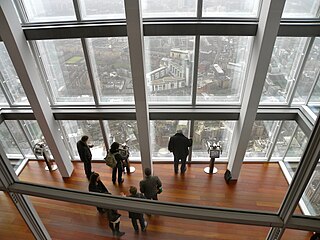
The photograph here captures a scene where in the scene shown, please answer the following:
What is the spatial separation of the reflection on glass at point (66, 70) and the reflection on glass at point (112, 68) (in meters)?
0.25

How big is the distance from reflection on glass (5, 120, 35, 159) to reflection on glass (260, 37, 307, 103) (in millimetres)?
5628

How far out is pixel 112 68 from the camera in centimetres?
530

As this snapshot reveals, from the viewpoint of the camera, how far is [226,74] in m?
5.28

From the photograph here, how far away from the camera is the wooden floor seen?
4.63 m

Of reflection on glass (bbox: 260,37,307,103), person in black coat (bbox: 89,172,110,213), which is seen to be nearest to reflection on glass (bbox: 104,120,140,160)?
person in black coat (bbox: 89,172,110,213)

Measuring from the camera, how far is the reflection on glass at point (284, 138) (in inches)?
231

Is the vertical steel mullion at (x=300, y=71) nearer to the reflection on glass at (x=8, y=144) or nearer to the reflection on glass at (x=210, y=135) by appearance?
the reflection on glass at (x=210, y=135)

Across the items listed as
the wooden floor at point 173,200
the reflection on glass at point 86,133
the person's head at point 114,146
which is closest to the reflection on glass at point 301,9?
the wooden floor at point 173,200

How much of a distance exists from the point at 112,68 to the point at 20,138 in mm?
3198

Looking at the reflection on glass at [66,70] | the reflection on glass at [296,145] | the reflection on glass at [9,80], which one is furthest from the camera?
the reflection on glass at [296,145]

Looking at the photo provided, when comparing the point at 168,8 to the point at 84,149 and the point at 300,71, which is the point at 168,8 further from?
the point at 84,149

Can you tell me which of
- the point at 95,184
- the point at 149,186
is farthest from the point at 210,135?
the point at 95,184

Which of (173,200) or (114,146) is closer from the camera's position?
(114,146)

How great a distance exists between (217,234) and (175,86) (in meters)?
2.90
